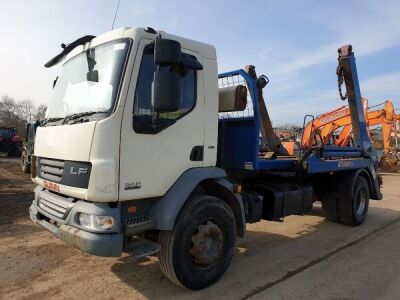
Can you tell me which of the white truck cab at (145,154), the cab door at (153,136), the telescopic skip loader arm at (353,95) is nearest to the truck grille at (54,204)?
the white truck cab at (145,154)

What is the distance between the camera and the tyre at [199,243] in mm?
3861

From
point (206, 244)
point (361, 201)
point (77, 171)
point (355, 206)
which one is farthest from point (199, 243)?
point (361, 201)

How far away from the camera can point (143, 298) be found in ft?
12.8

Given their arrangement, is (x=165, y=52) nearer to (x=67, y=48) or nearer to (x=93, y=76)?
(x=93, y=76)

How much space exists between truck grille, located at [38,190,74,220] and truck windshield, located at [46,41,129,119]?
0.88 meters

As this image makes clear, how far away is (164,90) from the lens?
11.2 ft

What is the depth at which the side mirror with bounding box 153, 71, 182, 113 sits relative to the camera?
3.40 meters

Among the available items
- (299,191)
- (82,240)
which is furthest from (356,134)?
(82,240)

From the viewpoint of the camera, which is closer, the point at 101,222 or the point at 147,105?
the point at 101,222

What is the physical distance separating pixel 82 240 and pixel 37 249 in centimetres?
238

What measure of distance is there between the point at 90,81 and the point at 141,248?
69.1 inches

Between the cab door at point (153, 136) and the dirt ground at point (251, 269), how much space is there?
1269mm

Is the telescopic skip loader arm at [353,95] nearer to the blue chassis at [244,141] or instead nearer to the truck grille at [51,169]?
the blue chassis at [244,141]

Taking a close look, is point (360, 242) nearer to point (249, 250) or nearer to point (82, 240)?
point (249, 250)
